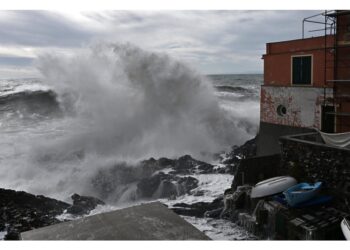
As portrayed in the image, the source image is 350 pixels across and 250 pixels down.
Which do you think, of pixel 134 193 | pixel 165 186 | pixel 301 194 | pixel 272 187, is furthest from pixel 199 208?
pixel 301 194

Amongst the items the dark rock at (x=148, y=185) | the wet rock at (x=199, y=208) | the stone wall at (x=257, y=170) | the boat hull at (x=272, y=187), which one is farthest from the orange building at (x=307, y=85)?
the dark rock at (x=148, y=185)

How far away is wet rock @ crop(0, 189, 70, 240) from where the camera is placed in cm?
847

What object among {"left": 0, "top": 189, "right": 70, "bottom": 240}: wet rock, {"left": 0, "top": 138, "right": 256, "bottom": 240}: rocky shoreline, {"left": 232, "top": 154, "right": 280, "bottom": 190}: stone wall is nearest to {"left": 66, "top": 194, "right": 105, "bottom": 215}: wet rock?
{"left": 0, "top": 138, "right": 256, "bottom": 240}: rocky shoreline

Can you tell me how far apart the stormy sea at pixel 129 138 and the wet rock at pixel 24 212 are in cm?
137

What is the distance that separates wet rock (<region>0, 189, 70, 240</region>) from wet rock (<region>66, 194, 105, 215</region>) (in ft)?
1.01

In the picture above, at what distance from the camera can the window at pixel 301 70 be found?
1095 cm

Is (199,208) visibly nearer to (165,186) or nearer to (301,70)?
(165,186)

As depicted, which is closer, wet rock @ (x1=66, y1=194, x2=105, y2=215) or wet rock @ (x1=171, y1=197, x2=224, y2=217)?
wet rock @ (x1=171, y1=197, x2=224, y2=217)

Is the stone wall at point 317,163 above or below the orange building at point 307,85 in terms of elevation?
below

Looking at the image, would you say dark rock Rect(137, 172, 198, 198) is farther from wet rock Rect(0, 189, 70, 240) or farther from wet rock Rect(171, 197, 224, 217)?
wet rock Rect(0, 189, 70, 240)

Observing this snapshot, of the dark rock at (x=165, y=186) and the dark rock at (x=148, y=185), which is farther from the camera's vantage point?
the dark rock at (x=148, y=185)

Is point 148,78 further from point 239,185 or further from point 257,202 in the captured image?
point 257,202

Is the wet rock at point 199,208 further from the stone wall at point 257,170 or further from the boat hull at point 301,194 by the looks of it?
the boat hull at point 301,194

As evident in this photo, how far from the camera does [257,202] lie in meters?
8.78
